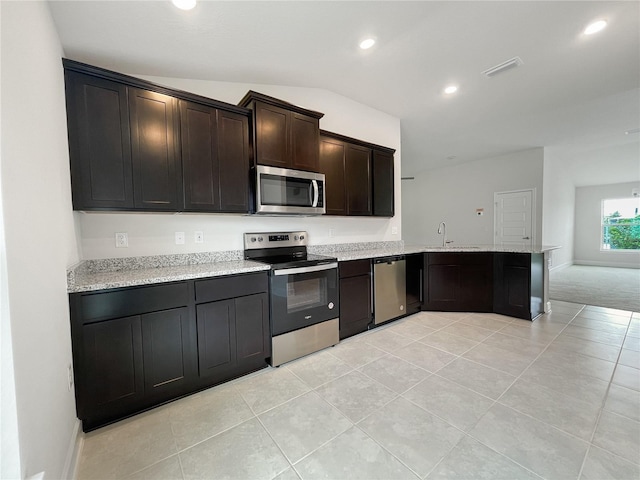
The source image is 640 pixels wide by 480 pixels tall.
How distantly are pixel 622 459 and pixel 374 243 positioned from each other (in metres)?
2.76

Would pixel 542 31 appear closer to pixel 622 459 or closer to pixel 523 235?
pixel 622 459

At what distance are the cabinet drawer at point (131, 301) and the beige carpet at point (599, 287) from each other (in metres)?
5.61

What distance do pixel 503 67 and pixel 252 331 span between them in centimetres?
355

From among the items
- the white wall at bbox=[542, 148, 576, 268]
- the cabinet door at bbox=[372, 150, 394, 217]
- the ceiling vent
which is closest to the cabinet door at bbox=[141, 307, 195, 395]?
the cabinet door at bbox=[372, 150, 394, 217]

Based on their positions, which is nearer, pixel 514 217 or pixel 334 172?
pixel 334 172

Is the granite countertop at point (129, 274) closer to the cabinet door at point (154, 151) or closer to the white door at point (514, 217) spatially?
the cabinet door at point (154, 151)

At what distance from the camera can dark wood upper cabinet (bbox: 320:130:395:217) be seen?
119 inches

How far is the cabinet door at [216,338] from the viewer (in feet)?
6.35

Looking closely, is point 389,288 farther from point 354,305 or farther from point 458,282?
point 458,282

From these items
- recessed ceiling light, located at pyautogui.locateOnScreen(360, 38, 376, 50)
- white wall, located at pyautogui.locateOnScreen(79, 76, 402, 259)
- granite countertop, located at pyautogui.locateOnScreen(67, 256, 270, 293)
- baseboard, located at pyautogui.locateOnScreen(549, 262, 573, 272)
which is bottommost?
baseboard, located at pyautogui.locateOnScreen(549, 262, 573, 272)

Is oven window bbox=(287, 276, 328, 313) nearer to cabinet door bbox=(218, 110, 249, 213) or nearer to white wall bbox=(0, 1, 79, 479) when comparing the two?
cabinet door bbox=(218, 110, 249, 213)

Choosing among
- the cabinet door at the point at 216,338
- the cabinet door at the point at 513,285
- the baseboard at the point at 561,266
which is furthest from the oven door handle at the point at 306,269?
the baseboard at the point at 561,266

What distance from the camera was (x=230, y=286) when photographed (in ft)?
6.74

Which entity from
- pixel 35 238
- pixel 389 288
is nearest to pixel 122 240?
pixel 35 238
